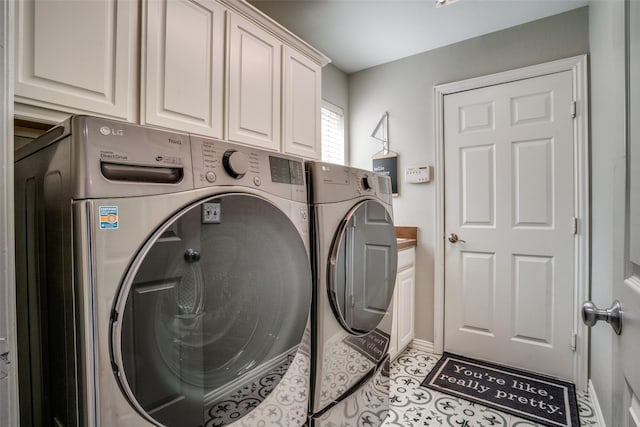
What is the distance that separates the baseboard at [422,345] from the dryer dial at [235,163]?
2305 mm

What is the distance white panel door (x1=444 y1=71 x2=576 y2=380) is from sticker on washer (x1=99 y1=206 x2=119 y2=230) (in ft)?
7.65

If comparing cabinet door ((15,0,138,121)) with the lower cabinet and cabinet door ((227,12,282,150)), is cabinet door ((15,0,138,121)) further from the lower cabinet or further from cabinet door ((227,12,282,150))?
the lower cabinet

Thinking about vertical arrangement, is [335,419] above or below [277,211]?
below

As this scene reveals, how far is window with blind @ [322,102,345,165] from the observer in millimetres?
2729

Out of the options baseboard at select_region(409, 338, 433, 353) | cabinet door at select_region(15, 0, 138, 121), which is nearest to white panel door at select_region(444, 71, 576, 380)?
baseboard at select_region(409, 338, 433, 353)

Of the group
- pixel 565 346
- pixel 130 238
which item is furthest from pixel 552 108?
pixel 130 238

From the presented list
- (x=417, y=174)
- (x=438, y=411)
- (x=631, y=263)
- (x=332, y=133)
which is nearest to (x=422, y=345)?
(x=438, y=411)

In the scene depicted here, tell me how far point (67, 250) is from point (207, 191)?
0.93 ft

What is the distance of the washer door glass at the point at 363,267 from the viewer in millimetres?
1117

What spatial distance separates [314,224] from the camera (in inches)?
41.5

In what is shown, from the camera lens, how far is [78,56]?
3.09 feet

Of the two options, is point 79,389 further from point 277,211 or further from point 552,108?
point 552,108

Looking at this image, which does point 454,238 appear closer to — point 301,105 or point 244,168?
point 301,105

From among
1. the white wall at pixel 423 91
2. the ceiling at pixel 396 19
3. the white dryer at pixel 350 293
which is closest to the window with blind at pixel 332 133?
the white wall at pixel 423 91
